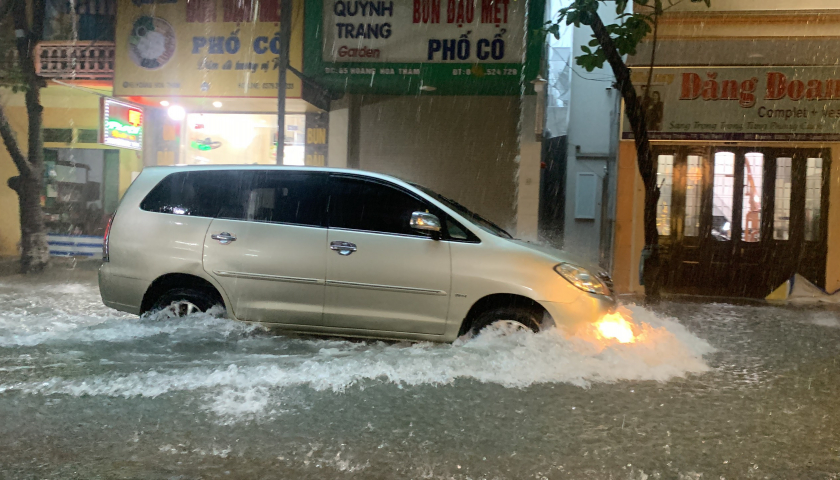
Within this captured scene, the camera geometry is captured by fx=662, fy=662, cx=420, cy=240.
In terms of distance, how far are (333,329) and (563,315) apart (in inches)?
81.3

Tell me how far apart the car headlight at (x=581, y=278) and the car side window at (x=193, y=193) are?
315 centimetres

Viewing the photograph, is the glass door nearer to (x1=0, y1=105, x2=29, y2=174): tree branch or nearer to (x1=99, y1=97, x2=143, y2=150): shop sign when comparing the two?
(x1=99, y1=97, x2=143, y2=150): shop sign

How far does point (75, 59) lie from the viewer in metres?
12.5

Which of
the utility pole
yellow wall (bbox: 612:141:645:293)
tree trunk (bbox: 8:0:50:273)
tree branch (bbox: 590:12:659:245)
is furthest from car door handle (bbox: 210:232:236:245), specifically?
tree trunk (bbox: 8:0:50:273)

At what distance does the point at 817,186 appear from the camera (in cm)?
1142

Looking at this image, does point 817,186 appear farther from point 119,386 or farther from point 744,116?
point 119,386

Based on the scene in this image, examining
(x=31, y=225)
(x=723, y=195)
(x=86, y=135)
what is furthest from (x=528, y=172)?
(x=86, y=135)

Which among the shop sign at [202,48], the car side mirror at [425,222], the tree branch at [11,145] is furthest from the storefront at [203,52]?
the car side mirror at [425,222]

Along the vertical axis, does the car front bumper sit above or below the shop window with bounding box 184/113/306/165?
below

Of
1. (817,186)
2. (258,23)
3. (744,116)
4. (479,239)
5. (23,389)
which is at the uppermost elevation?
(258,23)

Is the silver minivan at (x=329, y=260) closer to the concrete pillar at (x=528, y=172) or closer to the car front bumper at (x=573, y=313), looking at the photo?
the car front bumper at (x=573, y=313)

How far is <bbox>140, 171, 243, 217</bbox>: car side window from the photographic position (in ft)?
20.9

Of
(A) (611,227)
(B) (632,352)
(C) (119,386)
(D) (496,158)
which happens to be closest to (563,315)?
(B) (632,352)

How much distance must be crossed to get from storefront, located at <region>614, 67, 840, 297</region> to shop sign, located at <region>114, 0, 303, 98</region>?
20.9 ft
